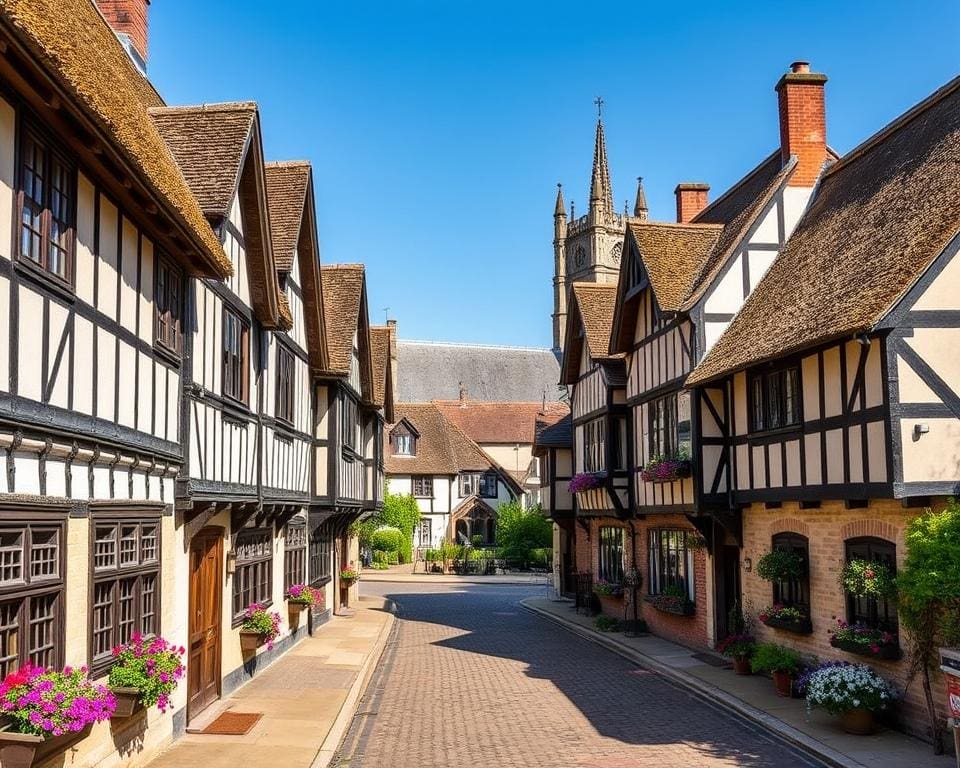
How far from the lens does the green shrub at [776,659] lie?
15.9 metres

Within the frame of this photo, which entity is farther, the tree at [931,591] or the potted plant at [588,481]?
the potted plant at [588,481]

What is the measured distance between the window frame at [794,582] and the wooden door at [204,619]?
9.34 meters

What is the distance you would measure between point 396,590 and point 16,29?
37.2m

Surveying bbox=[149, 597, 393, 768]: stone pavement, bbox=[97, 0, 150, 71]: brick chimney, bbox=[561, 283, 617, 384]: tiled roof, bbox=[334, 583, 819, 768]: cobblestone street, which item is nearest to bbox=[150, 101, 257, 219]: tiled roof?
bbox=[97, 0, 150, 71]: brick chimney

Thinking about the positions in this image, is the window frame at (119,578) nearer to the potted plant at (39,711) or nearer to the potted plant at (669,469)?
the potted plant at (39,711)

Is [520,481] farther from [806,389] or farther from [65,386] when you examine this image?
[65,386]

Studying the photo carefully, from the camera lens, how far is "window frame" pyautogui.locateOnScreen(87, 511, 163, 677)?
30.8 ft

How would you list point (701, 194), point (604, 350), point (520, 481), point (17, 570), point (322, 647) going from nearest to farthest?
point (17, 570), point (322, 647), point (604, 350), point (701, 194), point (520, 481)

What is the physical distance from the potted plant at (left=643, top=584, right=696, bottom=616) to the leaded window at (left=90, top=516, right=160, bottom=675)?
13.4 meters

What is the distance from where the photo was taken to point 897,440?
1275 cm

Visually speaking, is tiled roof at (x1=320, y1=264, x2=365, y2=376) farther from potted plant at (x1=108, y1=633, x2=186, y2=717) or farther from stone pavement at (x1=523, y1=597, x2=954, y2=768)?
potted plant at (x1=108, y1=633, x2=186, y2=717)

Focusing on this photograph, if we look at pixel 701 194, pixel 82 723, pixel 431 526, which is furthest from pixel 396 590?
pixel 82 723

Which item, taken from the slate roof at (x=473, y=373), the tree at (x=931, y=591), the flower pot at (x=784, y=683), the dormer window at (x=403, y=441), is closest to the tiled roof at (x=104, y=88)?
the tree at (x=931, y=591)

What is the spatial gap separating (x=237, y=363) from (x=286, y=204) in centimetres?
492
